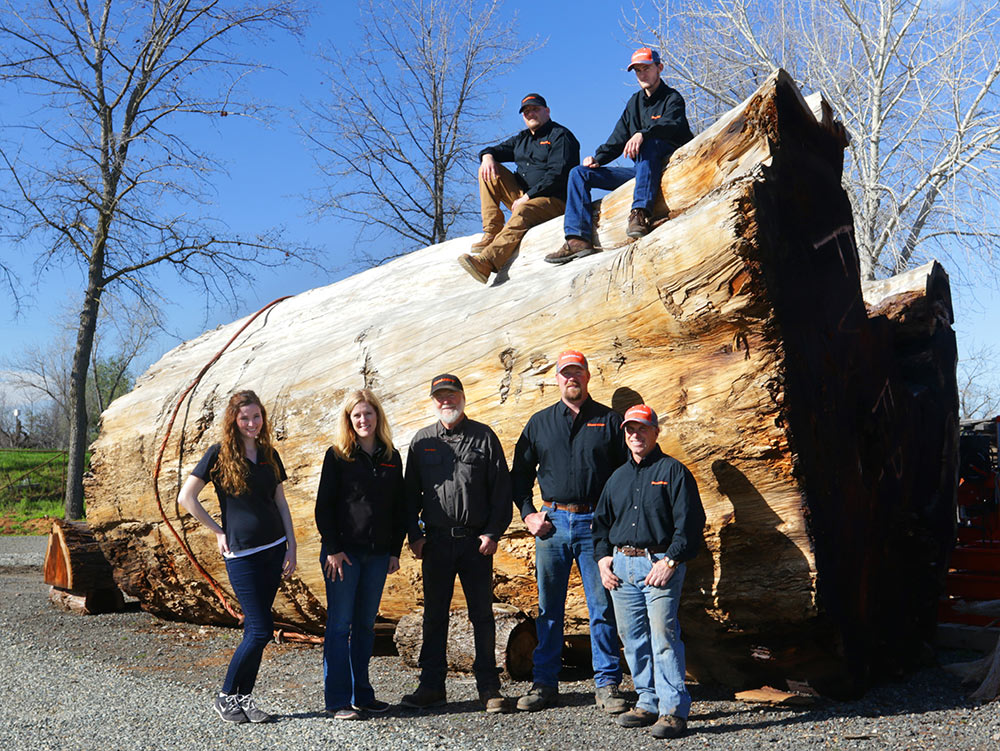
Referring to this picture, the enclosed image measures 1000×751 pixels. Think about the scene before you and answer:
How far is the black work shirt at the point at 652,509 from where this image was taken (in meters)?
4.42

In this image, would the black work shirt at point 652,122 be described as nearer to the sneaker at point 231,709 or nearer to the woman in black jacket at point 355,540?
the woman in black jacket at point 355,540

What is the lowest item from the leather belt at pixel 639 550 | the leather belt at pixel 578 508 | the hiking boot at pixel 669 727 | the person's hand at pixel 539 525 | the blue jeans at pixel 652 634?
the hiking boot at pixel 669 727

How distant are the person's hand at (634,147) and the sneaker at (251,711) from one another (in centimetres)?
431

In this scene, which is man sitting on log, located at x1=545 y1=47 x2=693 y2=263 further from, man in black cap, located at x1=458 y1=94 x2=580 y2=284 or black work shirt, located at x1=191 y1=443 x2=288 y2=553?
black work shirt, located at x1=191 y1=443 x2=288 y2=553

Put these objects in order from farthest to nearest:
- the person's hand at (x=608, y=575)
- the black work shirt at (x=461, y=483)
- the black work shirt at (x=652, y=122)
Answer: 1. the black work shirt at (x=652, y=122)
2. the black work shirt at (x=461, y=483)
3. the person's hand at (x=608, y=575)

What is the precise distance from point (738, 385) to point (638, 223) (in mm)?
1622

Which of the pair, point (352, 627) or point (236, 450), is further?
point (352, 627)

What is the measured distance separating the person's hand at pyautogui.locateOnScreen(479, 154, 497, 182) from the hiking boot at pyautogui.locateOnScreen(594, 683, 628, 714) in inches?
166

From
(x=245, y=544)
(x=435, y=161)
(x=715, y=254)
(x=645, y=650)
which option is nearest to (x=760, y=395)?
(x=715, y=254)

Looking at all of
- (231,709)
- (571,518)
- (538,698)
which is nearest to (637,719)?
(538,698)

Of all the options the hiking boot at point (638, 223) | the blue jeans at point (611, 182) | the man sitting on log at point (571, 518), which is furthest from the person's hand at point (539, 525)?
the blue jeans at point (611, 182)

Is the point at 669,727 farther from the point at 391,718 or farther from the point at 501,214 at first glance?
the point at 501,214

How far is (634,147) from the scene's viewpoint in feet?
20.0

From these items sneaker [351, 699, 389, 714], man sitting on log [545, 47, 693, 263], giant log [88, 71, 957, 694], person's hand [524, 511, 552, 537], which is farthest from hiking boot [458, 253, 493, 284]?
sneaker [351, 699, 389, 714]
